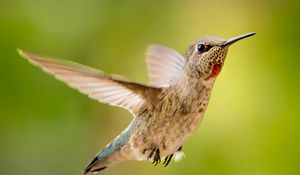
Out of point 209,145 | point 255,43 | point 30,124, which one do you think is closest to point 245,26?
point 255,43

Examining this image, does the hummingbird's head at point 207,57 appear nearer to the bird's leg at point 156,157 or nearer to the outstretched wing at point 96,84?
the outstretched wing at point 96,84

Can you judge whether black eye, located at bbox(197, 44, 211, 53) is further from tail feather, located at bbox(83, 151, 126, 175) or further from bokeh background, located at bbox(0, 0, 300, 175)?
bokeh background, located at bbox(0, 0, 300, 175)

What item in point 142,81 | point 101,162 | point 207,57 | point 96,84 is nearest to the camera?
point 96,84

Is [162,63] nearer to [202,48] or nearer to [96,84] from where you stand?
[202,48]

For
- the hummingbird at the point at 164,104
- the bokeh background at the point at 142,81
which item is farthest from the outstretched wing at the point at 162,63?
the bokeh background at the point at 142,81

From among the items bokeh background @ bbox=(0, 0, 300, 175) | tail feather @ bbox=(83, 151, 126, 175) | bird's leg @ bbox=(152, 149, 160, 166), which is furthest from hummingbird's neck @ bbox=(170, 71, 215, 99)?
bokeh background @ bbox=(0, 0, 300, 175)

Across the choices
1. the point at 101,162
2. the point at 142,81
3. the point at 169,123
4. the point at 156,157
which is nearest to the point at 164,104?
the point at 169,123

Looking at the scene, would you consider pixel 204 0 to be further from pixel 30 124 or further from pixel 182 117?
pixel 182 117
